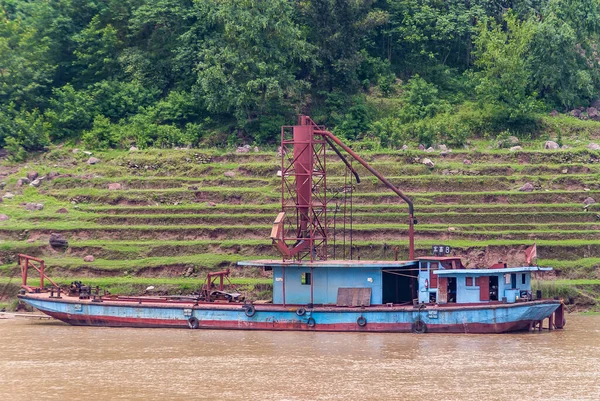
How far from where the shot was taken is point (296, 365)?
3616cm

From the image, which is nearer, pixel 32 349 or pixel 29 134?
pixel 32 349

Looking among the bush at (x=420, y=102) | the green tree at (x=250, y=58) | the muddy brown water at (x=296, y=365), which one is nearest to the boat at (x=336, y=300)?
the muddy brown water at (x=296, y=365)

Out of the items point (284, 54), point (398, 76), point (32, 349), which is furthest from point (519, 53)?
point (32, 349)

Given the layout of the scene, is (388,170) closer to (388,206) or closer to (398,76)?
(388,206)

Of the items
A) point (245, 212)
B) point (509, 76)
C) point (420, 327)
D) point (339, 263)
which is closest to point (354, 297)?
point (339, 263)

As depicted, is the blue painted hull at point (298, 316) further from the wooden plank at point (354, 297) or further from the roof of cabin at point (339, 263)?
the roof of cabin at point (339, 263)

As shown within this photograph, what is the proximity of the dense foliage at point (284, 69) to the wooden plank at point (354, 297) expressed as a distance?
2303 centimetres

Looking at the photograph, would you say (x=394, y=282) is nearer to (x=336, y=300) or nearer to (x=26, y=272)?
(x=336, y=300)

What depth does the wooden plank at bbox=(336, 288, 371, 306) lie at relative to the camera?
45062 millimetres

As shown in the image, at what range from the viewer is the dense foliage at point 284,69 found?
6856 cm

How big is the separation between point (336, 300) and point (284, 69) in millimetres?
28475

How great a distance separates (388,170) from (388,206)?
575 cm

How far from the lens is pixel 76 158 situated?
68250 millimetres

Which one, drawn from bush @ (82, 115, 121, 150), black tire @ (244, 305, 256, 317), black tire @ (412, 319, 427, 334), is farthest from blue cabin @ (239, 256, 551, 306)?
bush @ (82, 115, 121, 150)
